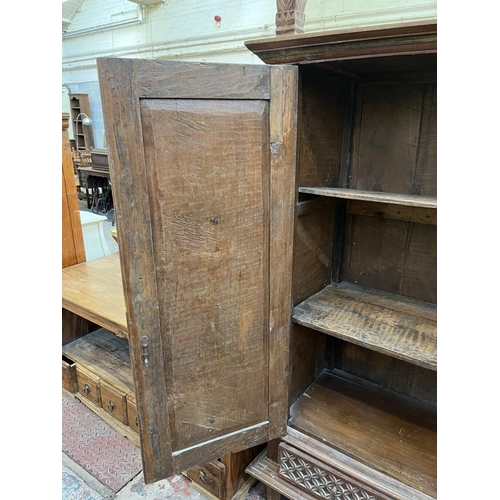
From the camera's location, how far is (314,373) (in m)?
1.55

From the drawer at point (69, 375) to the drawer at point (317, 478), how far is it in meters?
1.25

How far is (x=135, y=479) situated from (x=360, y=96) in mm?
1809

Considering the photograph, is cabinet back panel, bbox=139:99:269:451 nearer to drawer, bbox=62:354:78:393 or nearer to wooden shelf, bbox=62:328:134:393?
wooden shelf, bbox=62:328:134:393

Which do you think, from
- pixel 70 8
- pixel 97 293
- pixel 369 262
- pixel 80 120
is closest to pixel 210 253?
pixel 369 262

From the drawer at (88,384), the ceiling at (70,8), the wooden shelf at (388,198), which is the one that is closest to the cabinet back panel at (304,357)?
the wooden shelf at (388,198)

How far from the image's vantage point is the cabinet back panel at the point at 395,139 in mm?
1244

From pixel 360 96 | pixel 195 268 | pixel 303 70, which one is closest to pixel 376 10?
pixel 360 96

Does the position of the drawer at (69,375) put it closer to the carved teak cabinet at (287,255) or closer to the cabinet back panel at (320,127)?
the carved teak cabinet at (287,255)

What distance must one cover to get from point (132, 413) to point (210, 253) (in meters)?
1.17

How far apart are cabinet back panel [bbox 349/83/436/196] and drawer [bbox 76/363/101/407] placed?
5.16 ft

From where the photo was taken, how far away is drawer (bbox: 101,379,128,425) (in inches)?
69.2

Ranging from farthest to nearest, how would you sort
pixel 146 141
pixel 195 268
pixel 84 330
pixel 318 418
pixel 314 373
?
pixel 84 330 → pixel 314 373 → pixel 318 418 → pixel 195 268 → pixel 146 141

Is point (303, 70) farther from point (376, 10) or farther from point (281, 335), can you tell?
point (376, 10)

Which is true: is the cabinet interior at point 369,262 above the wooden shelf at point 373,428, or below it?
above
